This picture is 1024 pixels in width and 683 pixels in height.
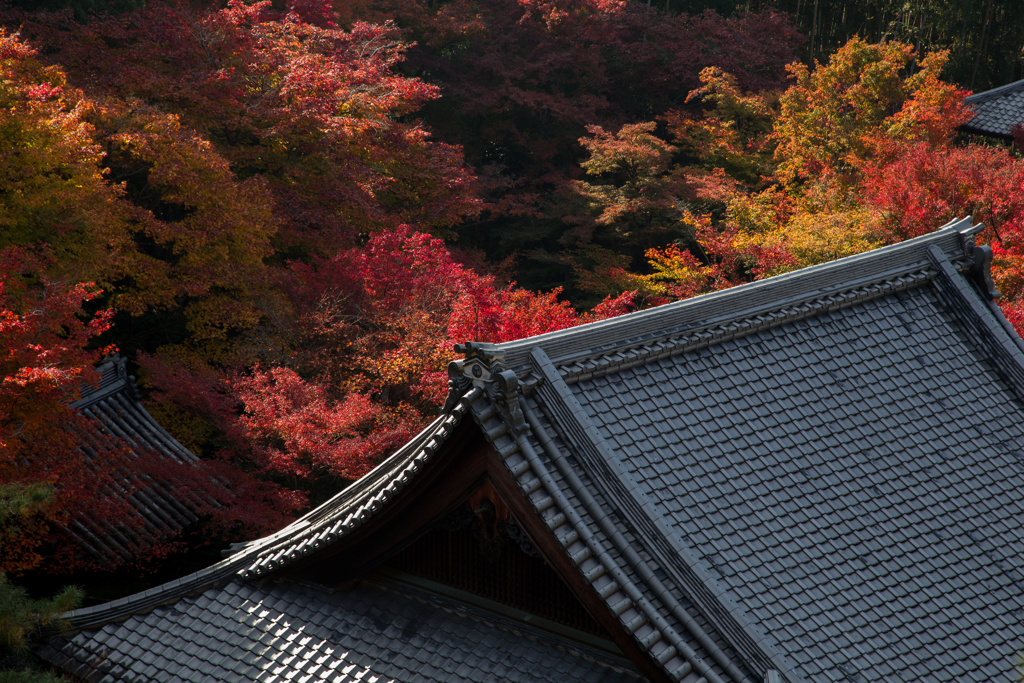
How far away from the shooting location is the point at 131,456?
13.7 meters

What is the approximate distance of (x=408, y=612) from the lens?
21.5 feet

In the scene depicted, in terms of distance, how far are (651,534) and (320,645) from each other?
297cm

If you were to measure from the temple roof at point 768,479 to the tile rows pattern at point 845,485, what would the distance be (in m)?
0.02

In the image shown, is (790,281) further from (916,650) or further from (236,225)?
(236,225)

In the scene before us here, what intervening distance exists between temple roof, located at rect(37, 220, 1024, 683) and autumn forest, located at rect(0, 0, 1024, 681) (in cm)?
453

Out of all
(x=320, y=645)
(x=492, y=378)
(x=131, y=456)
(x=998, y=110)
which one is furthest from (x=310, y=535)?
(x=998, y=110)

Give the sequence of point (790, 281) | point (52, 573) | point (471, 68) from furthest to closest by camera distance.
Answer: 1. point (471, 68)
2. point (52, 573)
3. point (790, 281)

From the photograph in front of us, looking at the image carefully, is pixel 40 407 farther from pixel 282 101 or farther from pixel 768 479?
pixel 282 101

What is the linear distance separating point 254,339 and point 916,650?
14.6m

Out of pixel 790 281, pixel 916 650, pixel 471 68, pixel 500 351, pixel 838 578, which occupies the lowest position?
pixel 916 650

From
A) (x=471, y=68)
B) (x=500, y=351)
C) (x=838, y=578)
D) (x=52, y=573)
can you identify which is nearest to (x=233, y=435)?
(x=52, y=573)

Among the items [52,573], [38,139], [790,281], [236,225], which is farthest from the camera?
[236,225]

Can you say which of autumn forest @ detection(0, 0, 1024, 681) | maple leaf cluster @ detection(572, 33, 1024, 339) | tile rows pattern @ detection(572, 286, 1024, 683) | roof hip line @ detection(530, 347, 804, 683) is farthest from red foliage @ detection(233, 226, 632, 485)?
roof hip line @ detection(530, 347, 804, 683)

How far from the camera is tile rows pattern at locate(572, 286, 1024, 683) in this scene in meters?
5.47
